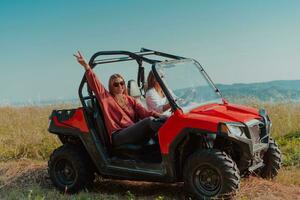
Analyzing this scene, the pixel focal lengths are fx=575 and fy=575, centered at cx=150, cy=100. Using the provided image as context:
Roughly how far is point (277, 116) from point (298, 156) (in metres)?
3.18

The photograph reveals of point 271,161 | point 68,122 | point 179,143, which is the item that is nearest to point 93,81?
point 68,122

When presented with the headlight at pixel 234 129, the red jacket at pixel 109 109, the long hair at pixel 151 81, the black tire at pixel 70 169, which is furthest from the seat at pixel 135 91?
the headlight at pixel 234 129

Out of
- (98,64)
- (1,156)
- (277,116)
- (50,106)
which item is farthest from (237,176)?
(50,106)

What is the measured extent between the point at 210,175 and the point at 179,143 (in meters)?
0.50

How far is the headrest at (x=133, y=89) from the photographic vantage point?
7781 millimetres

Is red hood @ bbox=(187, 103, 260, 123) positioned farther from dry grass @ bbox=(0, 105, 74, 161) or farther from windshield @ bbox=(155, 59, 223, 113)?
dry grass @ bbox=(0, 105, 74, 161)

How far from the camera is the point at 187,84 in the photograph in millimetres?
7332

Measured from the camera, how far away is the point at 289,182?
24.4 ft

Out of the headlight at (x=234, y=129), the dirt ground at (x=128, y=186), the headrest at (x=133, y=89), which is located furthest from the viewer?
the headrest at (x=133, y=89)

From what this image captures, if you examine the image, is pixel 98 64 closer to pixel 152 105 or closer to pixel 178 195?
pixel 152 105

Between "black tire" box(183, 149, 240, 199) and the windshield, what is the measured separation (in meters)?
0.66

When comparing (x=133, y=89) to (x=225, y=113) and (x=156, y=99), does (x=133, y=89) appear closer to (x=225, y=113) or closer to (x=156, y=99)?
(x=156, y=99)

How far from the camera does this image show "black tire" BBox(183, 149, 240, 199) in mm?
6223

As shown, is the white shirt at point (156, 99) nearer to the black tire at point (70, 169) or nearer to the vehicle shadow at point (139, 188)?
the vehicle shadow at point (139, 188)
